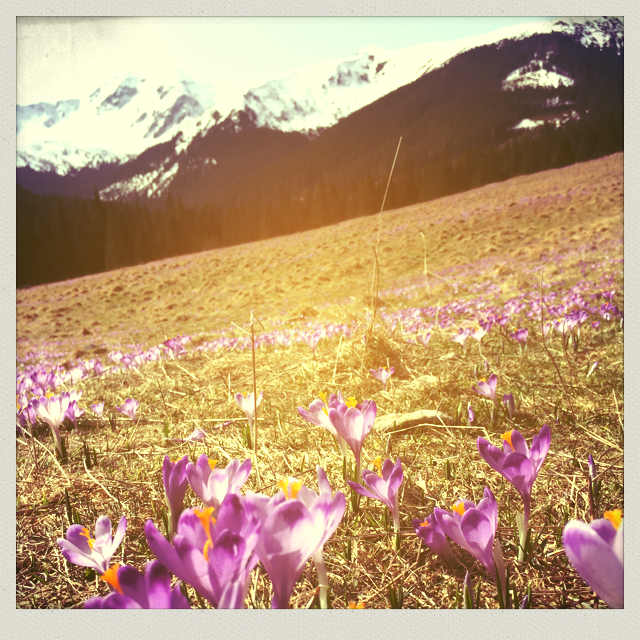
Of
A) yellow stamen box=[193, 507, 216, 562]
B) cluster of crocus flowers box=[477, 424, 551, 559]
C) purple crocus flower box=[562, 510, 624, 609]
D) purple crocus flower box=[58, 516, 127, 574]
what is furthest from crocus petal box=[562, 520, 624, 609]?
purple crocus flower box=[58, 516, 127, 574]

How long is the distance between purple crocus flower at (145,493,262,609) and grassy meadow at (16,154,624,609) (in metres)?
0.51

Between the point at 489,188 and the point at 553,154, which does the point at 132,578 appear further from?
the point at 553,154

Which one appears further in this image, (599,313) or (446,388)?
(599,313)

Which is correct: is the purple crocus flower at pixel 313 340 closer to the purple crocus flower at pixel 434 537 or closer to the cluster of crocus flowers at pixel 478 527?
the purple crocus flower at pixel 434 537

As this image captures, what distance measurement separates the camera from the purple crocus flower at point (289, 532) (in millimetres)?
686

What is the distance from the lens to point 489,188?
2.66 m

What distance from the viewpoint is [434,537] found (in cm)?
108

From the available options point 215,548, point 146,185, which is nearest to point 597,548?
point 215,548

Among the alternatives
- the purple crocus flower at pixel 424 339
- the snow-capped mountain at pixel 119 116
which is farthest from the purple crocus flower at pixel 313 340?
the snow-capped mountain at pixel 119 116

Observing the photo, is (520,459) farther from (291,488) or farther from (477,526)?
(291,488)

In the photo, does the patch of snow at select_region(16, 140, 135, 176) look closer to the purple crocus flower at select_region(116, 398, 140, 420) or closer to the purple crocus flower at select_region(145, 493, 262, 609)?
the purple crocus flower at select_region(116, 398, 140, 420)

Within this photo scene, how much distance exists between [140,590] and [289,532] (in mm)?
246
